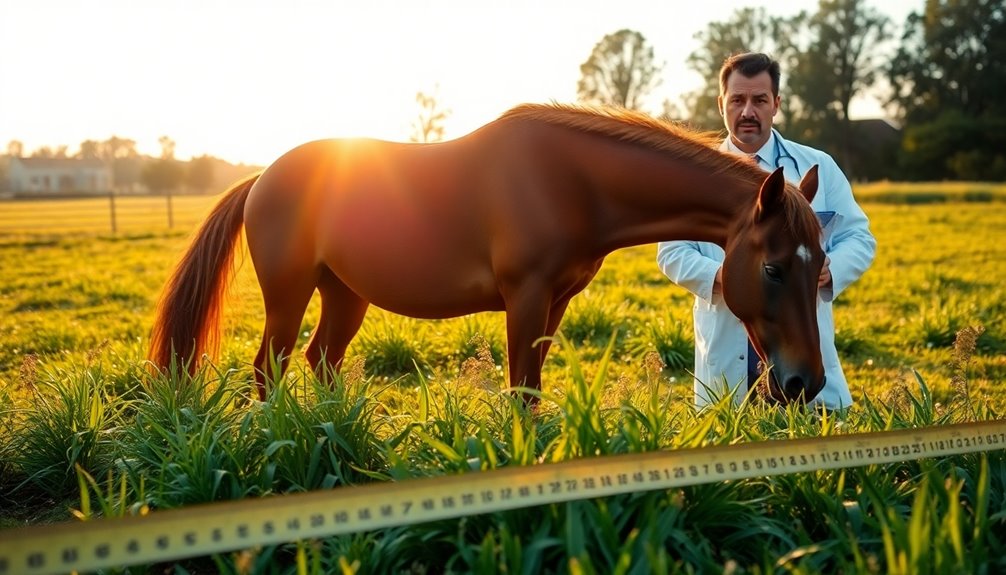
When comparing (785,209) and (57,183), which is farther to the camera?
(57,183)

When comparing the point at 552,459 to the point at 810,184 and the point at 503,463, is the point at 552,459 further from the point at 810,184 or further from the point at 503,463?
the point at 810,184

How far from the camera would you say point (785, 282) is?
2.81m

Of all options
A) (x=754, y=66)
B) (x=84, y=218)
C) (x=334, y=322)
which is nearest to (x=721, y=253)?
(x=754, y=66)

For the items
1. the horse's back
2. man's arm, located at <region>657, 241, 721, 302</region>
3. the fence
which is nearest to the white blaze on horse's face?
man's arm, located at <region>657, 241, 721, 302</region>

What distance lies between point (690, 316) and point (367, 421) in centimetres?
476

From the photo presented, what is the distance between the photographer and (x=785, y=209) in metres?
2.78

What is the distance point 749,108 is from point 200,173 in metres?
52.2

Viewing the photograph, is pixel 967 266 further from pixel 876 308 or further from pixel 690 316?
pixel 690 316

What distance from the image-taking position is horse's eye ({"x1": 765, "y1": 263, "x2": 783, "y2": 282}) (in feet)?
9.21

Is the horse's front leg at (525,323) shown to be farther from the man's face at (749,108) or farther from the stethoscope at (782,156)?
the stethoscope at (782,156)

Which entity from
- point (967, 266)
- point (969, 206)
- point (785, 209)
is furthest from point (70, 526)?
point (969, 206)

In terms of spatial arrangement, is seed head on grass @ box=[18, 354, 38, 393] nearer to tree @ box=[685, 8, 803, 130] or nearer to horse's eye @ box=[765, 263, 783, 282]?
horse's eye @ box=[765, 263, 783, 282]

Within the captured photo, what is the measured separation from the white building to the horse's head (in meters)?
63.1

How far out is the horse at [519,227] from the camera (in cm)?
285
